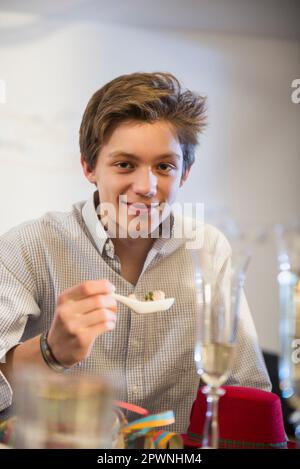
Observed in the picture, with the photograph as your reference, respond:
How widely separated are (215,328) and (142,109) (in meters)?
0.88

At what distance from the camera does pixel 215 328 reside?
38.9 inches

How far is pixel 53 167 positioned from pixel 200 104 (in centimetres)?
128

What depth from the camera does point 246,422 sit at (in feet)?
3.88

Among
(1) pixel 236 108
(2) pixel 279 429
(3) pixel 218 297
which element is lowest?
(2) pixel 279 429

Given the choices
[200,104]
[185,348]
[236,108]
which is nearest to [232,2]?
[236,108]

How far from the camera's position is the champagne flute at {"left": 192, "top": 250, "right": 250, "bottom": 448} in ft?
3.20

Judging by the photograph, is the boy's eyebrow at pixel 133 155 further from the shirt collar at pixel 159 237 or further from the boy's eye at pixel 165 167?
the shirt collar at pixel 159 237

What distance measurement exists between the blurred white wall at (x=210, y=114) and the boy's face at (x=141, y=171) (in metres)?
1.33

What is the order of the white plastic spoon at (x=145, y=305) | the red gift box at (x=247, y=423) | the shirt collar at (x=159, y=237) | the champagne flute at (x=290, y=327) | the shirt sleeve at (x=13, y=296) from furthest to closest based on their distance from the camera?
the shirt collar at (x=159, y=237)
the shirt sleeve at (x=13, y=296)
the white plastic spoon at (x=145, y=305)
the red gift box at (x=247, y=423)
the champagne flute at (x=290, y=327)

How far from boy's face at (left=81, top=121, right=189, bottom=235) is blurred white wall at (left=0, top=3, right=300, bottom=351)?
4.36 feet

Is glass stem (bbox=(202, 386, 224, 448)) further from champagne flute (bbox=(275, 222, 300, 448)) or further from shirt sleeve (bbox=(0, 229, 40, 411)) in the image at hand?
shirt sleeve (bbox=(0, 229, 40, 411))

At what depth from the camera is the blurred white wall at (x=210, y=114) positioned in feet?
10.1

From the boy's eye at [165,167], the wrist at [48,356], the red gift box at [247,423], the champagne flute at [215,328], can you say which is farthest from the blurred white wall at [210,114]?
the champagne flute at [215,328]

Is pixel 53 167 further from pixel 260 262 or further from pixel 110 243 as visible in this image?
pixel 110 243
